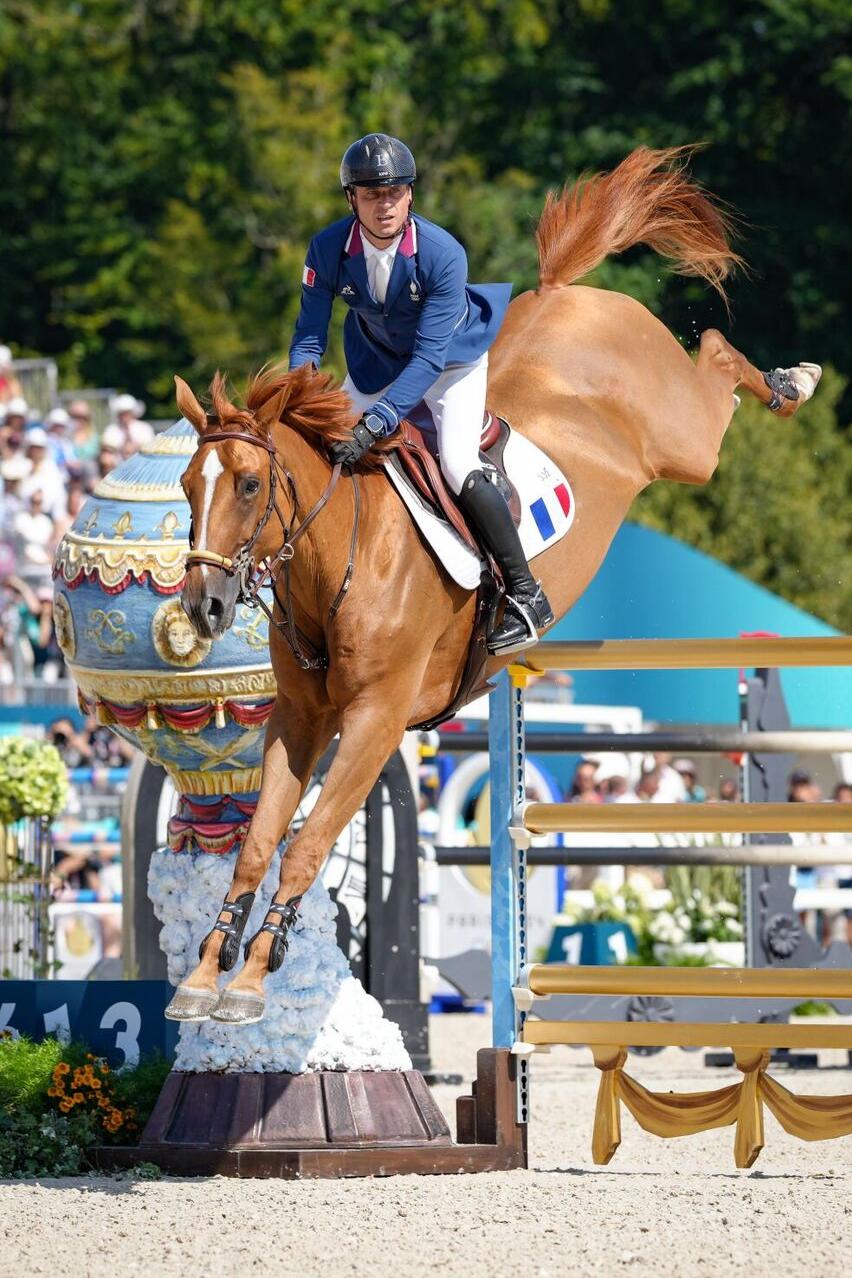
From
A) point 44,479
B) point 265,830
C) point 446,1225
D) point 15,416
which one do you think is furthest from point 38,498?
point 446,1225

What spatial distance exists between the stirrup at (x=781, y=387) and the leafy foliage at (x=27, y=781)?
326cm

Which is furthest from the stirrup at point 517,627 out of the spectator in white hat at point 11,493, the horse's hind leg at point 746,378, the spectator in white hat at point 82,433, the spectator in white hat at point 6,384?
the spectator in white hat at point 6,384

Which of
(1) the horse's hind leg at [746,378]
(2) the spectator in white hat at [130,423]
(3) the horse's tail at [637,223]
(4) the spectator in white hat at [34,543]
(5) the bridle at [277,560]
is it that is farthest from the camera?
(2) the spectator in white hat at [130,423]

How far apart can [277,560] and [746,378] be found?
2.30 metres

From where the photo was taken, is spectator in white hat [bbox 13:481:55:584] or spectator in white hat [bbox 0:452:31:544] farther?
spectator in white hat [bbox 0:452:31:544]

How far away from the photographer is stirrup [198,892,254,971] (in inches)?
201

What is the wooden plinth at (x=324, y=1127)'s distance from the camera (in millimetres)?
5570

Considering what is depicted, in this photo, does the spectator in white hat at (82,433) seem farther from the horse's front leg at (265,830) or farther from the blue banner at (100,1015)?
the horse's front leg at (265,830)

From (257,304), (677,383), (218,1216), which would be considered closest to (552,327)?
(677,383)

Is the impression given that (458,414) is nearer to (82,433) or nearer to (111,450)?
(111,450)

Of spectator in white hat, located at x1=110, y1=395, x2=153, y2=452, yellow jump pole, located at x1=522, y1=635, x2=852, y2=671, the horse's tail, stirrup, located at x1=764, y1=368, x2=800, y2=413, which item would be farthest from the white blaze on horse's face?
spectator in white hat, located at x1=110, y1=395, x2=153, y2=452

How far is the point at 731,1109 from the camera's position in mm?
5859

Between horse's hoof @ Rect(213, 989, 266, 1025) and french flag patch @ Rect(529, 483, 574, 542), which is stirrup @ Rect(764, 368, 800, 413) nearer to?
french flag patch @ Rect(529, 483, 574, 542)

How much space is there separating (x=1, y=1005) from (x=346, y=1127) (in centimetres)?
129
